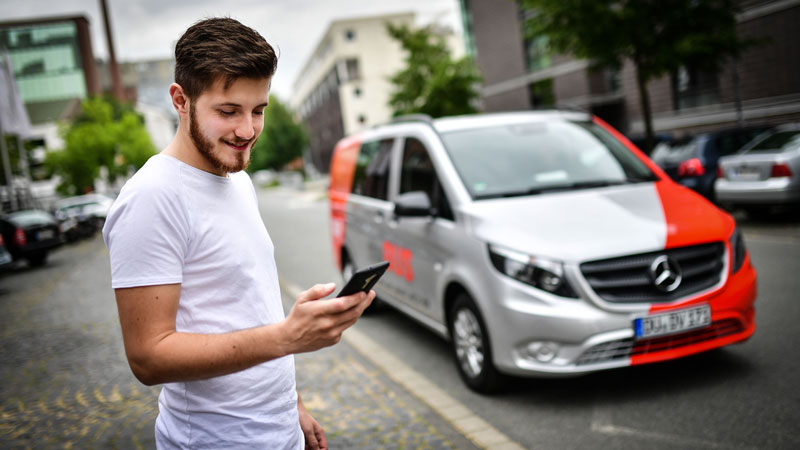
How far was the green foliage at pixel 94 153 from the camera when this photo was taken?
34688mm

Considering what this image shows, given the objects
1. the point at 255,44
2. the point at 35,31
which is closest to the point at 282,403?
the point at 255,44

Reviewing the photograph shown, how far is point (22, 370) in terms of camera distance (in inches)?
Answer: 225

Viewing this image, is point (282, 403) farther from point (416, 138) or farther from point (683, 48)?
point (683, 48)

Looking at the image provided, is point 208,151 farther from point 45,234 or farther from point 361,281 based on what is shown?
point 45,234

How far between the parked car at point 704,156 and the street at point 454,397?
195 inches

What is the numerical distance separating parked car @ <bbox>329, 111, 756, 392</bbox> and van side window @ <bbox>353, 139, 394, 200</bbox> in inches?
19.2

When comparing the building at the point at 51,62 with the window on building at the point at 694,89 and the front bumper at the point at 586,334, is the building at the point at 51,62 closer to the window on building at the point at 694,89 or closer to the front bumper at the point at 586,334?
the window on building at the point at 694,89

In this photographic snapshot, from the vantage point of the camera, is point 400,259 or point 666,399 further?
point 400,259

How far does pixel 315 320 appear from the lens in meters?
1.34

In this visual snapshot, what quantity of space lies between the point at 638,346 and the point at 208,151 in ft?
10.1

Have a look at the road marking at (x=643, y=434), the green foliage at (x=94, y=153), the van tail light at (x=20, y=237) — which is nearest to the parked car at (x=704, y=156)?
the road marking at (x=643, y=434)

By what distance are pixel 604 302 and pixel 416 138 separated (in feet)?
7.74

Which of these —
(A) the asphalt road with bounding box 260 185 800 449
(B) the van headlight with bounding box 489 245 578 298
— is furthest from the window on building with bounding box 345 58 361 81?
(B) the van headlight with bounding box 489 245 578 298

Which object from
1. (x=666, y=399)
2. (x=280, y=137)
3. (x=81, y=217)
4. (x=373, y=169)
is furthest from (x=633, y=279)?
(x=280, y=137)
